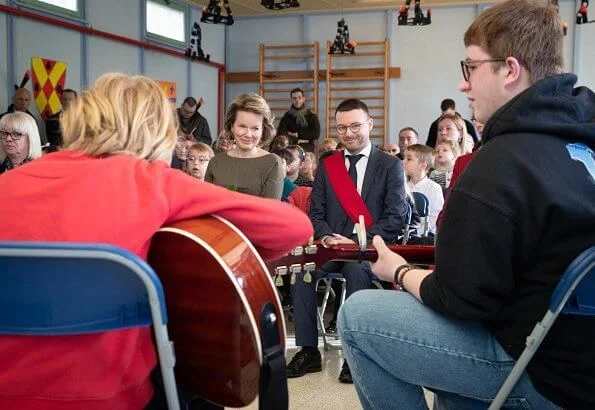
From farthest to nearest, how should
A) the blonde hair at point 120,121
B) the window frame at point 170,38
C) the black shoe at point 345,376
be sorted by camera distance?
the window frame at point 170,38, the black shoe at point 345,376, the blonde hair at point 120,121

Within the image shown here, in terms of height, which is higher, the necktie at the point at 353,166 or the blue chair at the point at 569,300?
the necktie at the point at 353,166

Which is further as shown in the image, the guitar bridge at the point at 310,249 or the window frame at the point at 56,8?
the window frame at the point at 56,8

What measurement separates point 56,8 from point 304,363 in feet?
22.7

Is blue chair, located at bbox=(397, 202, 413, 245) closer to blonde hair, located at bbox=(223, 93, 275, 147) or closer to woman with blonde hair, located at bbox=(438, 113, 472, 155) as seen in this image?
blonde hair, located at bbox=(223, 93, 275, 147)

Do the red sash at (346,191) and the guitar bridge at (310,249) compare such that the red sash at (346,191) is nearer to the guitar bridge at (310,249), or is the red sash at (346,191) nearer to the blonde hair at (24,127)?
the guitar bridge at (310,249)

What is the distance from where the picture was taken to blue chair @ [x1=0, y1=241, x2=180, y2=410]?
1040 mm

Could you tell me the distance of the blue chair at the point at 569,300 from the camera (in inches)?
46.9

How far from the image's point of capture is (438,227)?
139 cm

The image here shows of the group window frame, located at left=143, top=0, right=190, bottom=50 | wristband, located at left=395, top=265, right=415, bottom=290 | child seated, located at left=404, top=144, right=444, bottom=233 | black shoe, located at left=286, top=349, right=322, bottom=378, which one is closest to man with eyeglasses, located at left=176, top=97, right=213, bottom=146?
window frame, located at left=143, top=0, right=190, bottom=50

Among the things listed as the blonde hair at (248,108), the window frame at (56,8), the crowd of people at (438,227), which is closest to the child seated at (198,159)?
the blonde hair at (248,108)

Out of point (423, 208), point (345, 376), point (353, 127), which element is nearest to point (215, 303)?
point (345, 376)

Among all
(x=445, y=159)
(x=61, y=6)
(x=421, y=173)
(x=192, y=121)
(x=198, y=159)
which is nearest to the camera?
(x=198, y=159)

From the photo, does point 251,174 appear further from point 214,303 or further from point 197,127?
point 197,127

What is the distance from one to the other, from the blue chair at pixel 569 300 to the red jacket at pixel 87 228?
0.61 meters
